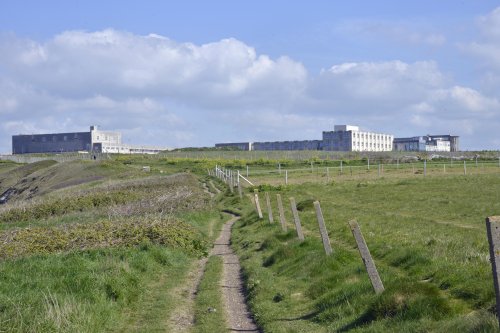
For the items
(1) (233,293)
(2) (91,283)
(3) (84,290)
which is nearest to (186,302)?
(1) (233,293)

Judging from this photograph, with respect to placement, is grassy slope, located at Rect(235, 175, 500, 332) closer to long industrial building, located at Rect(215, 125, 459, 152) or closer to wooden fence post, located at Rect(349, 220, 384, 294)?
wooden fence post, located at Rect(349, 220, 384, 294)

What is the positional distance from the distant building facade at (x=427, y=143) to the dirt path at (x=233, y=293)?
160629 mm

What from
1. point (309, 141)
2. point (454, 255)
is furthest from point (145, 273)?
point (309, 141)

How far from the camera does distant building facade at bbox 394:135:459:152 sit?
17962cm

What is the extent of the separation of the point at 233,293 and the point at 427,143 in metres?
176

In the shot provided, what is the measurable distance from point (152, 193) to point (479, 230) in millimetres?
28241

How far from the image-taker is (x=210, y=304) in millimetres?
13305

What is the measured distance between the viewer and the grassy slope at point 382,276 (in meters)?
9.37

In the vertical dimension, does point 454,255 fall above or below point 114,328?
above

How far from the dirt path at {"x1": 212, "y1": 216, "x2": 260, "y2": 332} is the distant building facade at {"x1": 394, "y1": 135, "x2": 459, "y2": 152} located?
161 meters

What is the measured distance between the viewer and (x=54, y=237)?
20359mm

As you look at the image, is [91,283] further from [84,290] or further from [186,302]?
[186,302]

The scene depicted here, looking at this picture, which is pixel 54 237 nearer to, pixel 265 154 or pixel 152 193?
pixel 152 193

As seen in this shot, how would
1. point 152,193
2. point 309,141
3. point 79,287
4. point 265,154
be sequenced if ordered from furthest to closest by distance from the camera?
1. point 309,141
2. point 265,154
3. point 152,193
4. point 79,287
